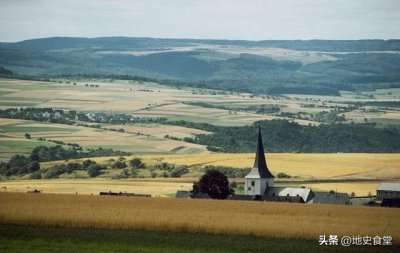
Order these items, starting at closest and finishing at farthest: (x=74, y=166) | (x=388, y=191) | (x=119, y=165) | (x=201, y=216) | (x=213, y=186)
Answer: (x=201, y=216) < (x=213, y=186) < (x=388, y=191) < (x=74, y=166) < (x=119, y=165)

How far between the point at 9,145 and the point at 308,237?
275ft

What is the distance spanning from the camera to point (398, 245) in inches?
2117

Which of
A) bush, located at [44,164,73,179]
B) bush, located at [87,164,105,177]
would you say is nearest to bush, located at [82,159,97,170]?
bush, located at [87,164,105,177]

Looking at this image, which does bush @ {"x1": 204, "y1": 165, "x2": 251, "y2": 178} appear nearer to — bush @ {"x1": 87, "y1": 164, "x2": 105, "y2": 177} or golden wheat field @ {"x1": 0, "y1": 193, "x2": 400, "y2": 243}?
bush @ {"x1": 87, "y1": 164, "x2": 105, "y2": 177}

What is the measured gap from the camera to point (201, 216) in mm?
65125

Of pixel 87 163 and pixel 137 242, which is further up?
pixel 137 242

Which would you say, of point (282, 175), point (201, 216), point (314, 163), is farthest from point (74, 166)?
point (201, 216)

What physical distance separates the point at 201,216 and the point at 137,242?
12.2 m

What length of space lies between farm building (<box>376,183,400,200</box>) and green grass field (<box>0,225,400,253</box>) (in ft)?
135

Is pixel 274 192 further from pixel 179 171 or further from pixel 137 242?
pixel 137 242

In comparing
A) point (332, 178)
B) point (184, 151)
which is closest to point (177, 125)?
point (184, 151)

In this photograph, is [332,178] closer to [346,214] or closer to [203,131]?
[346,214]

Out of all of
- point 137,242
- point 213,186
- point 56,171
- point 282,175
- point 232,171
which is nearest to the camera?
point 137,242

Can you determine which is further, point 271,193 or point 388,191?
point 388,191
